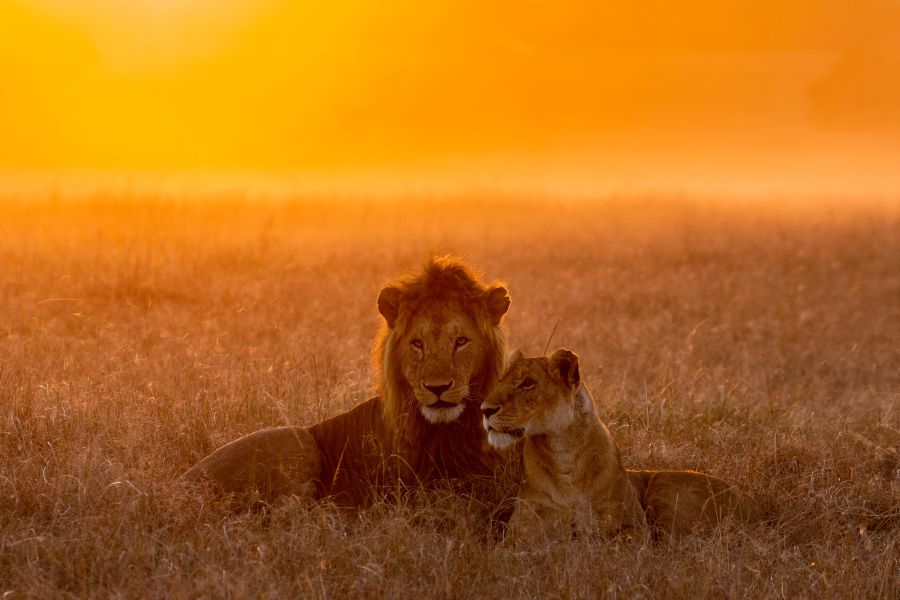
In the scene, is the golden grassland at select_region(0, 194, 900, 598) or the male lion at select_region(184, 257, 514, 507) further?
the male lion at select_region(184, 257, 514, 507)

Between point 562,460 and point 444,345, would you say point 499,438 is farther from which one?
point 444,345

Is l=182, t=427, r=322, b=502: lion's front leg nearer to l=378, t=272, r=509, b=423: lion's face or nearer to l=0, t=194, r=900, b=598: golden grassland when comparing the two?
l=0, t=194, r=900, b=598: golden grassland

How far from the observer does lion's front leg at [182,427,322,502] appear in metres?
5.60

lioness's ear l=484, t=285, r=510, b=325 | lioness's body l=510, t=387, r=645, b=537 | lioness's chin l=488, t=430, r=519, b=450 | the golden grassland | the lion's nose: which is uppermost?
lioness's ear l=484, t=285, r=510, b=325

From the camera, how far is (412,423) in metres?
5.71

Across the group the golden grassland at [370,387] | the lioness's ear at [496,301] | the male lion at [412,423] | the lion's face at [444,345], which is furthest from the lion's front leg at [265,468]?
the lioness's ear at [496,301]

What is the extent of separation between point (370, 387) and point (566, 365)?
2.89m

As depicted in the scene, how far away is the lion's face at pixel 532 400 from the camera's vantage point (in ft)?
17.2

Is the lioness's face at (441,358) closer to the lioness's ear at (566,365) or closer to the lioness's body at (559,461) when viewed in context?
the lioness's body at (559,461)

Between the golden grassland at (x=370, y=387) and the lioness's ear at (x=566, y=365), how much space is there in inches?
29.8

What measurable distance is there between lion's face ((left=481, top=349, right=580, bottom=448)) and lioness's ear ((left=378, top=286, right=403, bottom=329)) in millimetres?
684

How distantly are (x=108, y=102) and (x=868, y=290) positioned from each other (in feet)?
104

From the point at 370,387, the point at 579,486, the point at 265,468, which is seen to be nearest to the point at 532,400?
the point at 579,486

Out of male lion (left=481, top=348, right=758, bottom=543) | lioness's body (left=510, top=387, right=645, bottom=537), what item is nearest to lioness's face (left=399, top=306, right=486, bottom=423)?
male lion (left=481, top=348, right=758, bottom=543)
